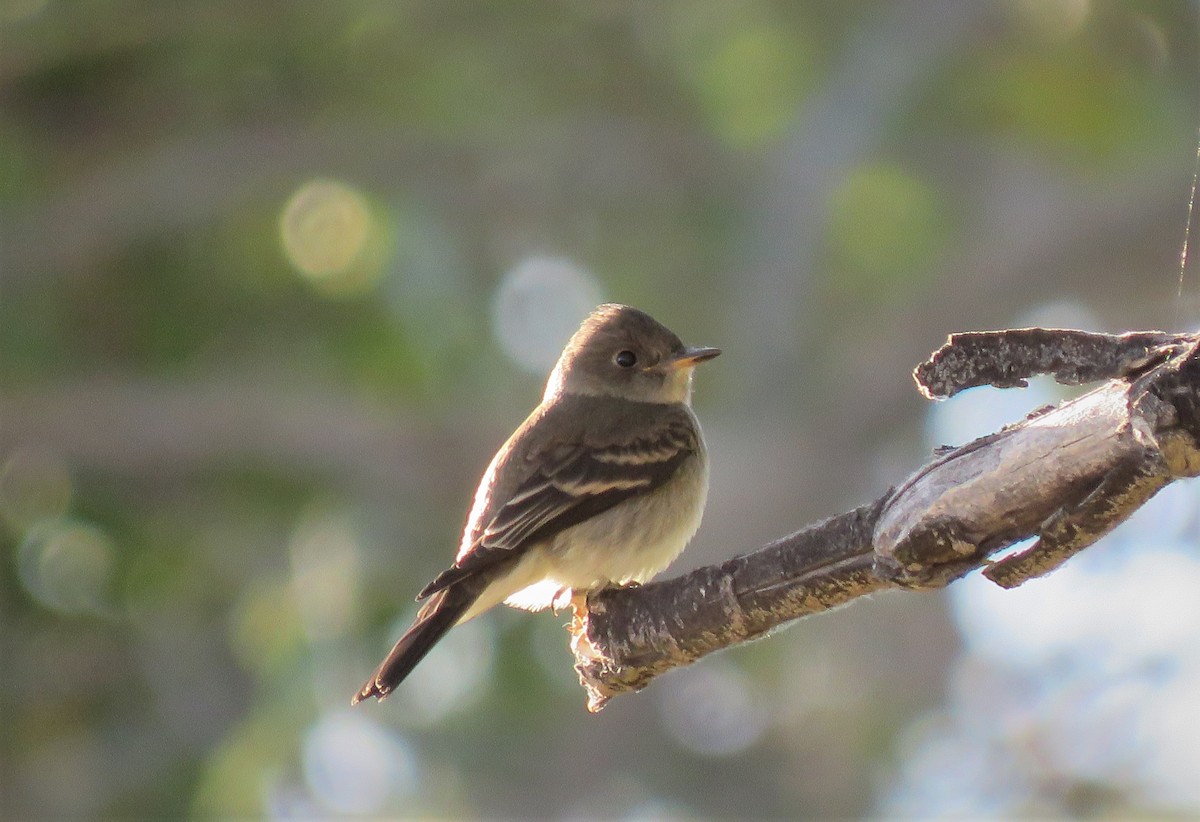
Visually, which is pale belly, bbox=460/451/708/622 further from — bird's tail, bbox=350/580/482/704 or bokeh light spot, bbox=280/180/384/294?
bokeh light spot, bbox=280/180/384/294

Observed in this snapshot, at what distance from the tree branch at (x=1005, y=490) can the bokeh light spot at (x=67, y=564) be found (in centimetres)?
1156

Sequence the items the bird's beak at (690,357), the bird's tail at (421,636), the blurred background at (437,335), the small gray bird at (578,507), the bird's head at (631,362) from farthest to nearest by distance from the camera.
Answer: the blurred background at (437,335)
the bird's head at (631,362)
the bird's beak at (690,357)
the small gray bird at (578,507)
the bird's tail at (421,636)

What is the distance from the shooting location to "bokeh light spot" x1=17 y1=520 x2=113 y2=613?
14.3 metres

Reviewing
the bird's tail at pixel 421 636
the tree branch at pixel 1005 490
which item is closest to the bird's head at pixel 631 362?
the bird's tail at pixel 421 636

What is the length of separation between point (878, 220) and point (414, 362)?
5114 mm

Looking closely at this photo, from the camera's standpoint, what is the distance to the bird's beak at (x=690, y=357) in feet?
20.0

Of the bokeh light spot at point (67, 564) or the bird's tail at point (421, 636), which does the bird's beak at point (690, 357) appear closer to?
the bird's tail at point (421, 636)

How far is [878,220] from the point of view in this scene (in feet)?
55.1

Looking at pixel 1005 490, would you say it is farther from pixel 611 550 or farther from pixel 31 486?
pixel 31 486

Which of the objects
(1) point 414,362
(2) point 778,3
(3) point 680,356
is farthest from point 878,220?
(3) point 680,356

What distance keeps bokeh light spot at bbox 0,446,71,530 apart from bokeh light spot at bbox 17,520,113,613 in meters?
0.13

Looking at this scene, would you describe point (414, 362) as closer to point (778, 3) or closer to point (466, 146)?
point (466, 146)

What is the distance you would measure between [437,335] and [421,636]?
32.5ft

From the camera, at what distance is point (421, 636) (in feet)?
15.2
